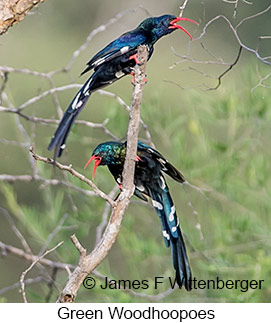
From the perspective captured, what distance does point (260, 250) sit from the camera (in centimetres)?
392

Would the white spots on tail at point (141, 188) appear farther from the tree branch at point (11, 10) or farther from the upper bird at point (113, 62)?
the tree branch at point (11, 10)

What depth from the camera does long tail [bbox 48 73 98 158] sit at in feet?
7.83

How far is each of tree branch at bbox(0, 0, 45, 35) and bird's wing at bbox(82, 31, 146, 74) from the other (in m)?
0.31

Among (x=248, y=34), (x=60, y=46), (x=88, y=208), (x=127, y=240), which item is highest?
(x=60, y=46)

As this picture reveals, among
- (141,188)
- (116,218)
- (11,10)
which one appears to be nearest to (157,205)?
(141,188)

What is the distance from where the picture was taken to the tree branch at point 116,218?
2125 millimetres

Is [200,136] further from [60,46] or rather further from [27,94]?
[60,46]

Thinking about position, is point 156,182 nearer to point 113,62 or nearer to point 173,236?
point 173,236

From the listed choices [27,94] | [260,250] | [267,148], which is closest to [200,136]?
[267,148]

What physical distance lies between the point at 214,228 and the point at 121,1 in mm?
4231

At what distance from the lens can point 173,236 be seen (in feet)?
8.46

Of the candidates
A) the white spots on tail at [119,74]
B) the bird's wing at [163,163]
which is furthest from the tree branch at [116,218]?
the white spots on tail at [119,74]

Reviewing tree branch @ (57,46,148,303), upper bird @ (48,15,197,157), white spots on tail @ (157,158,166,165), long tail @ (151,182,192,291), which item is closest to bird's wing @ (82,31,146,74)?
upper bird @ (48,15,197,157)

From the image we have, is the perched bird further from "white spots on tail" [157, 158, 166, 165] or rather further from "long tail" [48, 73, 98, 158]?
"long tail" [48, 73, 98, 158]
